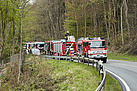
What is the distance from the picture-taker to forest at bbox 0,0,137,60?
48.0 ft

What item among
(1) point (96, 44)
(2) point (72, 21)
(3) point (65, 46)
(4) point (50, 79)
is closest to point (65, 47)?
(3) point (65, 46)

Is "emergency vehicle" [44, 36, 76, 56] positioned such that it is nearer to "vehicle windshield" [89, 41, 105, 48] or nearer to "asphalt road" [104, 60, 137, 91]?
"vehicle windshield" [89, 41, 105, 48]

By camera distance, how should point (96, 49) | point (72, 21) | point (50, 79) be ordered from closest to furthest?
point (50, 79) < point (96, 49) < point (72, 21)

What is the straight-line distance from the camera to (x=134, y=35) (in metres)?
31.3

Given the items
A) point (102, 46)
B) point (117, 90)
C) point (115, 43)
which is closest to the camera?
point (117, 90)

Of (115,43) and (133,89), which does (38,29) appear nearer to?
(115,43)

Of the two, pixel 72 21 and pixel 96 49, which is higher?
pixel 72 21

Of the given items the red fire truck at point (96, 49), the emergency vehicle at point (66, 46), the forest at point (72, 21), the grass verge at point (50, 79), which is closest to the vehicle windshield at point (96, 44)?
the red fire truck at point (96, 49)

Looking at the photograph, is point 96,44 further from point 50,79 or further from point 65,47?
point 50,79

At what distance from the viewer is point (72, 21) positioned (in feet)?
120

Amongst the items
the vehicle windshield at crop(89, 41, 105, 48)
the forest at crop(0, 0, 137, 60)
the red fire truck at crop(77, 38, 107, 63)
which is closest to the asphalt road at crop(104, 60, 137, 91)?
the red fire truck at crop(77, 38, 107, 63)

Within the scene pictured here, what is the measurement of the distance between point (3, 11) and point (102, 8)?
2656cm

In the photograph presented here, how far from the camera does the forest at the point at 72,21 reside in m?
14.6

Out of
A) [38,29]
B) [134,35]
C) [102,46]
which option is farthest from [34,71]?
[38,29]
